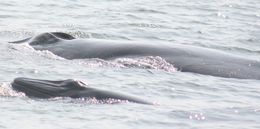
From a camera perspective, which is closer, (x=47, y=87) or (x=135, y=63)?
(x=47, y=87)

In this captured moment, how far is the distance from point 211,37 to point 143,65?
723 cm

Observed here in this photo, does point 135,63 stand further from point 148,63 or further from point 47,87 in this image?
point 47,87

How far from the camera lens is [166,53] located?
1664 cm

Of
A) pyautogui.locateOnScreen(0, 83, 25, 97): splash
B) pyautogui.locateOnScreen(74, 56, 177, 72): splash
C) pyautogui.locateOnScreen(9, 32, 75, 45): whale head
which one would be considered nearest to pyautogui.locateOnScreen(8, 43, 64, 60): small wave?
pyautogui.locateOnScreen(9, 32, 75, 45): whale head

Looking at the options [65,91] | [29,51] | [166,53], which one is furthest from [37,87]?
[29,51]

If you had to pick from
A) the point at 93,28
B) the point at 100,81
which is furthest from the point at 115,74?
the point at 93,28

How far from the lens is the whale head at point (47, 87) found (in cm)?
1250

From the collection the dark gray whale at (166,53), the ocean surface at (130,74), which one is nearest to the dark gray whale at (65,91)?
the ocean surface at (130,74)

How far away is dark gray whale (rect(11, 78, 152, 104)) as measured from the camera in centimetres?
1245

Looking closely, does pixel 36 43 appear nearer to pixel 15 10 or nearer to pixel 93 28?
pixel 93 28

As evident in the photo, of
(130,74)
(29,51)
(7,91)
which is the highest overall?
(29,51)

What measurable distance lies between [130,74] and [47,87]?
126 inches

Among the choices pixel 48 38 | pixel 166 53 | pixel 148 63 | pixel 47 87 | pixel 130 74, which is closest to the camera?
pixel 47 87

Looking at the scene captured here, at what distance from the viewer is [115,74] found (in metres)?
15.4
